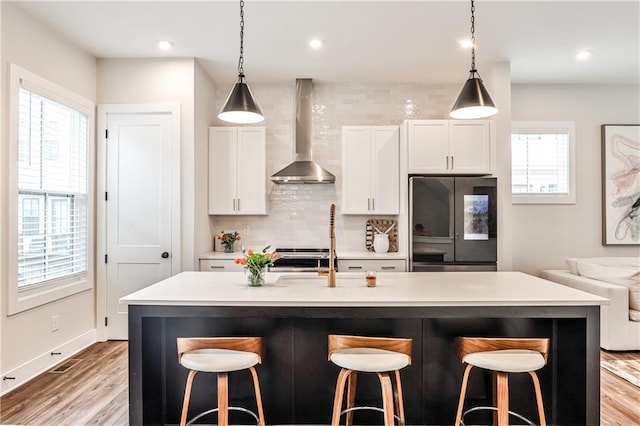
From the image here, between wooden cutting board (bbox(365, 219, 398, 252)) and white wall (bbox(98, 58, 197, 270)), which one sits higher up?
white wall (bbox(98, 58, 197, 270))

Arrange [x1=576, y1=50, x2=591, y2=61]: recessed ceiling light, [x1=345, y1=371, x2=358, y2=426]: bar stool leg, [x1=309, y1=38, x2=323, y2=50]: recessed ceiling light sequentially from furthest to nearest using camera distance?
[x1=576, y1=50, x2=591, y2=61]: recessed ceiling light → [x1=309, y1=38, x2=323, y2=50]: recessed ceiling light → [x1=345, y1=371, x2=358, y2=426]: bar stool leg

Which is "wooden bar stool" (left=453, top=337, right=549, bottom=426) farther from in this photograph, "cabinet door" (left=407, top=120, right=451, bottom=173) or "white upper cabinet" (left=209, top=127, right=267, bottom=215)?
"white upper cabinet" (left=209, top=127, right=267, bottom=215)

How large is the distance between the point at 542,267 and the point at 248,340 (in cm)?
431

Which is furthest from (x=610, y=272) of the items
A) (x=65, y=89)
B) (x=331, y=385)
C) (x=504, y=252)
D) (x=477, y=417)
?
(x=65, y=89)

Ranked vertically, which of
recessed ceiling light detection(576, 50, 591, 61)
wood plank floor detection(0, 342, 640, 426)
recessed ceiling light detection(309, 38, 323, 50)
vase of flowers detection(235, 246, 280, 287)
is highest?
recessed ceiling light detection(576, 50, 591, 61)

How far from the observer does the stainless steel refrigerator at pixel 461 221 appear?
406 cm

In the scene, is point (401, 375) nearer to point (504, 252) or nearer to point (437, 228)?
point (437, 228)

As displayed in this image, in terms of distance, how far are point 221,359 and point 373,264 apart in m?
2.52

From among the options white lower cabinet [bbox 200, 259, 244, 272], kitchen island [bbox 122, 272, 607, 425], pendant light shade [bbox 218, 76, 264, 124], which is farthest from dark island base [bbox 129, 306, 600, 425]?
white lower cabinet [bbox 200, 259, 244, 272]

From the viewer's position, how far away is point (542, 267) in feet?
16.5

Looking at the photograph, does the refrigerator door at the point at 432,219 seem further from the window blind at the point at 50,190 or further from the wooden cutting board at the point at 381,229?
the window blind at the point at 50,190

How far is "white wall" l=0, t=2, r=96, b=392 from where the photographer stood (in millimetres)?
2943

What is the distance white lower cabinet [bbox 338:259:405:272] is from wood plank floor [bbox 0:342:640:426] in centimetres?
194

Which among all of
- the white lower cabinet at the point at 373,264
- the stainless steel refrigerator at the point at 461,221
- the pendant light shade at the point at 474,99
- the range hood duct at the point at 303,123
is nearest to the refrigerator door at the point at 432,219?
the stainless steel refrigerator at the point at 461,221
